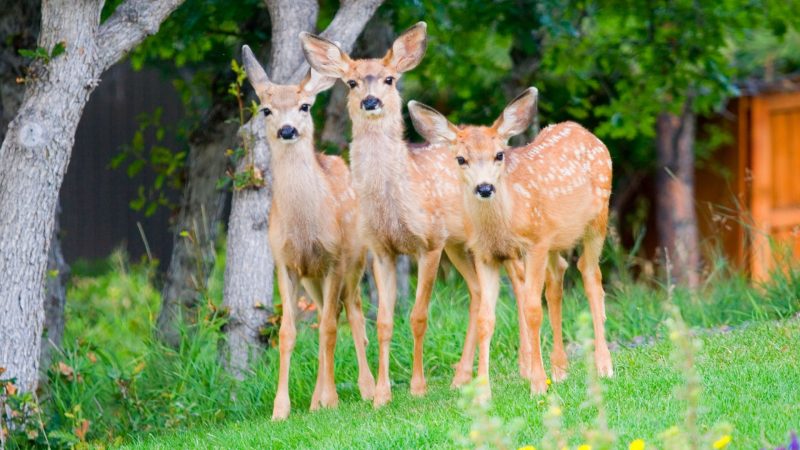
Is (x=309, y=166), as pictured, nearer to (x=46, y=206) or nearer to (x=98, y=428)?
(x=46, y=206)

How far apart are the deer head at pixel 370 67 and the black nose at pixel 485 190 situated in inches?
42.6

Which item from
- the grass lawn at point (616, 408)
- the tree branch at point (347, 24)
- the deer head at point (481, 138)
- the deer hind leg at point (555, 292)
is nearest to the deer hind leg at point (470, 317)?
the grass lawn at point (616, 408)

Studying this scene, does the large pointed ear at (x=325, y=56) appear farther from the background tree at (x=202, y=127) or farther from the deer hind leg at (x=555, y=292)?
the background tree at (x=202, y=127)

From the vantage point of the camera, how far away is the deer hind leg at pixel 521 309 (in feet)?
23.6

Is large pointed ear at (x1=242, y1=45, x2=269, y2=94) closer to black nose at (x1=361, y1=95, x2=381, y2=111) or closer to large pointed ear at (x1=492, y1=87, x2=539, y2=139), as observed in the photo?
black nose at (x1=361, y1=95, x2=381, y2=111)

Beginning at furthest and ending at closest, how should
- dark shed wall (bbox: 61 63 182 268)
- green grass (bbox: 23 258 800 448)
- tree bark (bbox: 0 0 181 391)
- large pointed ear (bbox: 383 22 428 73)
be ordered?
dark shed wall (bbox: 61 63 182 268)
large pointed ear (bbox: 383 22 428 73)
tree bark (bbox: 0 0 181 391)
green grass (bbox: 23 258 800 448)

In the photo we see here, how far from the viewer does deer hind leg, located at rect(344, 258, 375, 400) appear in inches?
306

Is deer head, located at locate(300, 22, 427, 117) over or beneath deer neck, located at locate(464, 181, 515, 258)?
over

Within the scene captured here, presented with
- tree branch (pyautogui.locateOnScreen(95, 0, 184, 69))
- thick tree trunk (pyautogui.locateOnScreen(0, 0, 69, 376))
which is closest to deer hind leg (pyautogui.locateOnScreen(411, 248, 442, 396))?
tree branch (pyautogui.locateOnScreen(95, 0, 184, 69))

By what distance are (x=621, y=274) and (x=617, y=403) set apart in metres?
3.50

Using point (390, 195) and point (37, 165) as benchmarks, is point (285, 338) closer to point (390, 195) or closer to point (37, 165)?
point (390, 195)

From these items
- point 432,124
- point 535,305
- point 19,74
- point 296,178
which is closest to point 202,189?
point 19,74

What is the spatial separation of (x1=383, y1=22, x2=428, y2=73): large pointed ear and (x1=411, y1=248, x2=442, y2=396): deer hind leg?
1.10 meters

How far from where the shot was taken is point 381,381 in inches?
289
